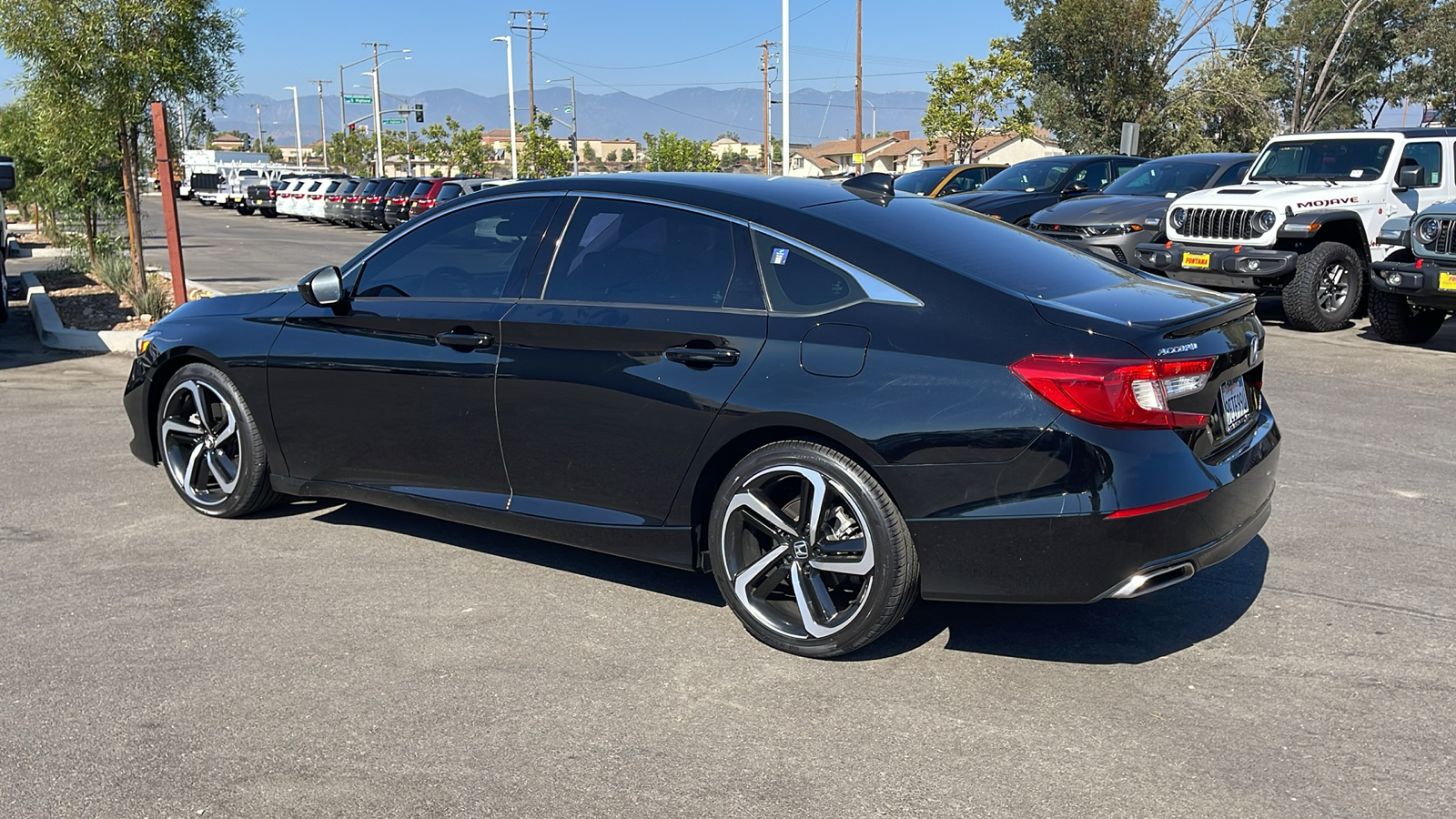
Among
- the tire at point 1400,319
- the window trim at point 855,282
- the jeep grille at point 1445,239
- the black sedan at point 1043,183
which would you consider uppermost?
the black sedan at point 1043,183

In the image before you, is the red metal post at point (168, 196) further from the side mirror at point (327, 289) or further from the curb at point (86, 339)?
the side mirror at point (327, 289)

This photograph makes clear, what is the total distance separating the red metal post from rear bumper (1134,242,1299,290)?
31.7 feet

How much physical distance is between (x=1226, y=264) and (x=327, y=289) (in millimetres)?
9616

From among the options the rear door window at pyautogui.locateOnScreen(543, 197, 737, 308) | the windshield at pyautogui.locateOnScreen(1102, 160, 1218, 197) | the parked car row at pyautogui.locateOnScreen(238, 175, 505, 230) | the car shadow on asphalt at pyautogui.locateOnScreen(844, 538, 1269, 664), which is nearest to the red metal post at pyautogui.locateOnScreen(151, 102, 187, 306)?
the rear door window at pyautogui.locateOnScreen(543, 197, 737, 308)

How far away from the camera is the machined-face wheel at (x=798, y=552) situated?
396 centimetres

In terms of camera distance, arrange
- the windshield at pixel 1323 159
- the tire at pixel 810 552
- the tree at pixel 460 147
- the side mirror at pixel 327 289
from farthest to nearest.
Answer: the tree at pixel 460 147 → the windshield at pixel 1323 159 → the side mirror at pixel 327 289 → the tire at pixel 810 552

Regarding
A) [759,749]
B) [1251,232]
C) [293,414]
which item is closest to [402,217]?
[1251,232]

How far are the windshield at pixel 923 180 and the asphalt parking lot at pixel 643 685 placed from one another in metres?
18.1

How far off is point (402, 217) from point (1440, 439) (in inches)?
1262

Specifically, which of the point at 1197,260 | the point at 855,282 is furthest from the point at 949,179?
the point at 855,282

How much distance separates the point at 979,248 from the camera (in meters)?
4.34

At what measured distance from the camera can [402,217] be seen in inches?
1410

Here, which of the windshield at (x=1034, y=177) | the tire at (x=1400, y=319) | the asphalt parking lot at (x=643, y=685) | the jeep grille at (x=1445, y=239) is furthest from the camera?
the windshield at (x=1034, y=177)

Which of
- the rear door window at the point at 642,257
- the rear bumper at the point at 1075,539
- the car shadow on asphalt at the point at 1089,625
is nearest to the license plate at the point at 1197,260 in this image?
the car shadow on asphalt at the point at 1089,625
